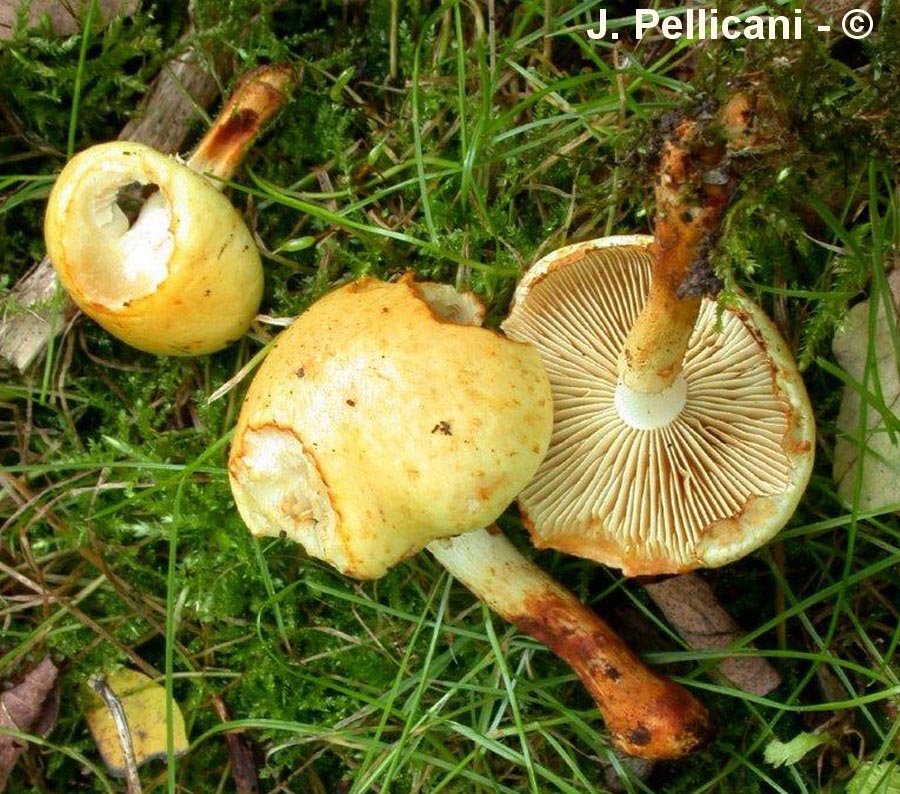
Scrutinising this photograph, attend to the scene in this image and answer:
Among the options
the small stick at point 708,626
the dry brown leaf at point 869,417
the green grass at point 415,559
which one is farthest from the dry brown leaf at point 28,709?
the dry brown leaf at point 869,417

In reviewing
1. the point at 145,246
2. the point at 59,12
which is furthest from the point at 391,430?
the point at 59,12

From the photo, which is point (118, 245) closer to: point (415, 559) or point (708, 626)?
point (415, 559)

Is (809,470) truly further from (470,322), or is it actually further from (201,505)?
(201,505)

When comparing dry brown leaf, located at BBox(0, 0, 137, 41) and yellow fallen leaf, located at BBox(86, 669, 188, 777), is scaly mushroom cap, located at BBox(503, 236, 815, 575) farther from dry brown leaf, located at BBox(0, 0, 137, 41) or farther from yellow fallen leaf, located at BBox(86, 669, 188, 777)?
dry brown leaf, located at BBox(0, 0, 137, 41)

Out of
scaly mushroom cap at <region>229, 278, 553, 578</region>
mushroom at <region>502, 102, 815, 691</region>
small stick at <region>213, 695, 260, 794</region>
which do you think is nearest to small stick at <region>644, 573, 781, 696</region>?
mushroom at <region>502, 102, 815, 691</region>

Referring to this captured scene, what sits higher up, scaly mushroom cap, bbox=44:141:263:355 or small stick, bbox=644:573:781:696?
scaly mushroom cap, bbox=44:141:263:355

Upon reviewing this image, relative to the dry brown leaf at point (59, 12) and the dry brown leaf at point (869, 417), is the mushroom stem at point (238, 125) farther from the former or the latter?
the dry brown leaf at point (869, 417)
